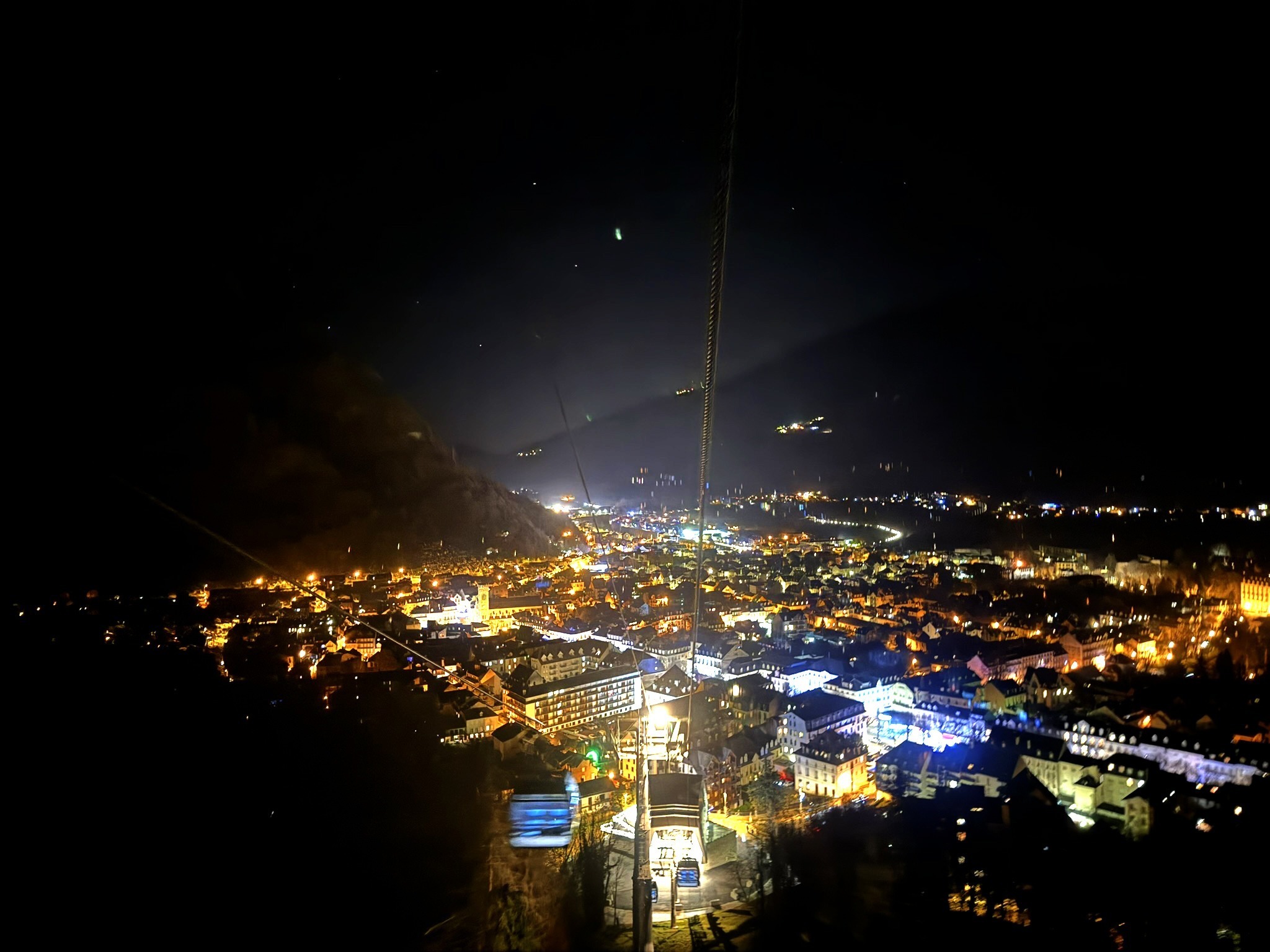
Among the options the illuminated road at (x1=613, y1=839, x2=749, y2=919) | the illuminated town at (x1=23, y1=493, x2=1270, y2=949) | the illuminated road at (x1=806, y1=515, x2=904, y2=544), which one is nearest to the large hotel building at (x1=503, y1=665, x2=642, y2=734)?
the illuminated town at (x1=23, y1=493, x2=1270, y2=949)

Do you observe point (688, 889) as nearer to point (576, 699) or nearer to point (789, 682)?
point (576, 699)

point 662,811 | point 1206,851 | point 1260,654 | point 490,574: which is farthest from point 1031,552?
point 662,811

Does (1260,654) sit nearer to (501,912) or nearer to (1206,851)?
(1206,851)

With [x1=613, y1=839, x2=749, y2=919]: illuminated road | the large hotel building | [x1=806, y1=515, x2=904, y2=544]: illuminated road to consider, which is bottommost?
[x1=613, y1=839, x2=749, y2=919]: illuminated road

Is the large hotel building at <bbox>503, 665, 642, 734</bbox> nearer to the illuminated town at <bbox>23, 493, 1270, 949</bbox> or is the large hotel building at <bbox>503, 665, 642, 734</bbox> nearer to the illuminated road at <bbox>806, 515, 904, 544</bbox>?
the illuminated town at <bbox>23, 493, 1270, 949</bbox>

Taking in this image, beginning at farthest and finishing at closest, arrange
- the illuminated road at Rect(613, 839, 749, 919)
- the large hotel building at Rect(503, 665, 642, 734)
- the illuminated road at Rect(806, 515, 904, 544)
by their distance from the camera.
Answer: the illuminated road at Rect(806, 515, 904, 544) → the large hotel building at Rect(503, 665, 642, 734) → the illuminated road at Rect(613, 839, 749, 919)

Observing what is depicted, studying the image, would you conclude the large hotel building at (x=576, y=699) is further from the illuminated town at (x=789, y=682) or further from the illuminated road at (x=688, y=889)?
the illuminated road at (x=688, y=889)

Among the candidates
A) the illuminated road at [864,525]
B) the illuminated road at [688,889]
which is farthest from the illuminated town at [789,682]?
the illuminated road at [864,525]

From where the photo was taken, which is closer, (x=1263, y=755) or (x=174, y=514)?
(x=1263, y=755)
